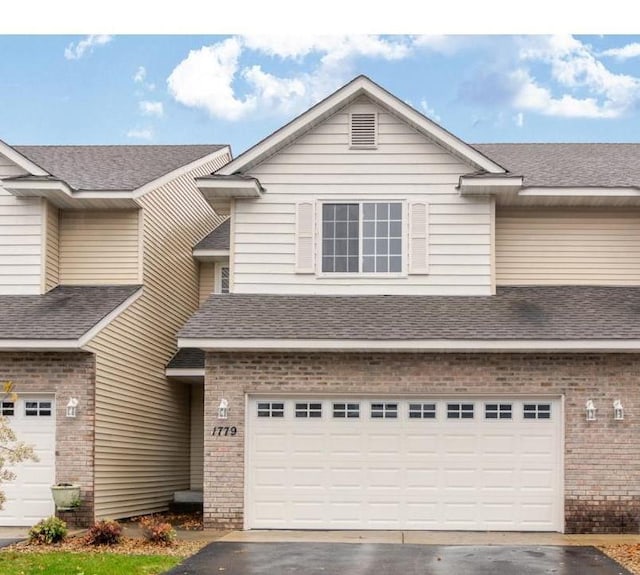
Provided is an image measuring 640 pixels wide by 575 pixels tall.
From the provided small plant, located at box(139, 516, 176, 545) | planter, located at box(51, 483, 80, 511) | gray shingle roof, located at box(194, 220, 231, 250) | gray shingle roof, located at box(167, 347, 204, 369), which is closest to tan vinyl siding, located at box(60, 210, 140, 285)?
gray shingle roof, located at box(167, 347, 204, 369)

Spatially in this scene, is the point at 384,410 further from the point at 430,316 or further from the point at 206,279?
the point at 206,279

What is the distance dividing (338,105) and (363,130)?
67cm

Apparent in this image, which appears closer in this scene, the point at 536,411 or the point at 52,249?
the point at 536,411

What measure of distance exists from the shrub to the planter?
184 centimetres

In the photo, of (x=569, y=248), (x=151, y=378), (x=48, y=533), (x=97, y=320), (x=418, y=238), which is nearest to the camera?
(x=48, y=533)

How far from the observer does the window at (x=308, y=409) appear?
1686 cm

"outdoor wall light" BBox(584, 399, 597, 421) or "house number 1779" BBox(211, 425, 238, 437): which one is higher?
"outdoor wall light" BBox(584, 399, 597, 421)

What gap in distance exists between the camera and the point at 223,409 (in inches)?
656

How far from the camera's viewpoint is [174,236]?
71.7 ft

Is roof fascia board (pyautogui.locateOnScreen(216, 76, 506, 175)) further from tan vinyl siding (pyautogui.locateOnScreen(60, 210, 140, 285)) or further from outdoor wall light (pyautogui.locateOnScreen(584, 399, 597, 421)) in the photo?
outdoor wall light (pyautogui.locateOnScreen(584, 399, 597, 421))

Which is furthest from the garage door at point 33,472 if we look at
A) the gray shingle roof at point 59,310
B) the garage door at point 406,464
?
the garage door at point 406,464

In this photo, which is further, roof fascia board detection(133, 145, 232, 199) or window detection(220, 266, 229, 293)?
window detection(220, 266, 229, 293)

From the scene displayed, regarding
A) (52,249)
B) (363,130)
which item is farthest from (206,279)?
(363,130)

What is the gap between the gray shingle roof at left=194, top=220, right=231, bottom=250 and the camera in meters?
23.0
